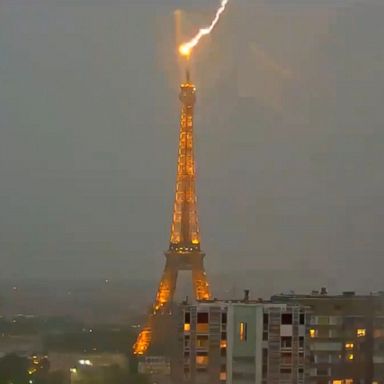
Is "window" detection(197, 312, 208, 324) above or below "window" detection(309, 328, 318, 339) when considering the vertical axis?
above

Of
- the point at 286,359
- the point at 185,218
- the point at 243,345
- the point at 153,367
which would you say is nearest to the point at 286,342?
the point at 286,359

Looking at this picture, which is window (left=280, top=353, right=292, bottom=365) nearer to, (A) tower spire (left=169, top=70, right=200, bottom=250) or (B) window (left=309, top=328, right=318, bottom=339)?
(B) window (left=309, top=328, right=318, bottom=339)

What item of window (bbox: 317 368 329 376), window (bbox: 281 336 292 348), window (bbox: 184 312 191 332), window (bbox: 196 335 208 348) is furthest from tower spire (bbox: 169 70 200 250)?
window (bbox: 317 368 329 376)

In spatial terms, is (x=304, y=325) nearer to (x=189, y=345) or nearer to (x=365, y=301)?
(x=365, y=301)

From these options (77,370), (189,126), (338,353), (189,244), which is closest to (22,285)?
(77,370)

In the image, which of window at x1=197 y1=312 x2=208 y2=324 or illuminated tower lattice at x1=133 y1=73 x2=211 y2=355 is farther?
illuminated tower lattice at x1=133 y1=73 x2=211 y2=355

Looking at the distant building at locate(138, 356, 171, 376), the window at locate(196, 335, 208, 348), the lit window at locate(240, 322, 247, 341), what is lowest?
the distant building at locate(138, 356, 171, 376)

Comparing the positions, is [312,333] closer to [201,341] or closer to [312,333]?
[312,333]
